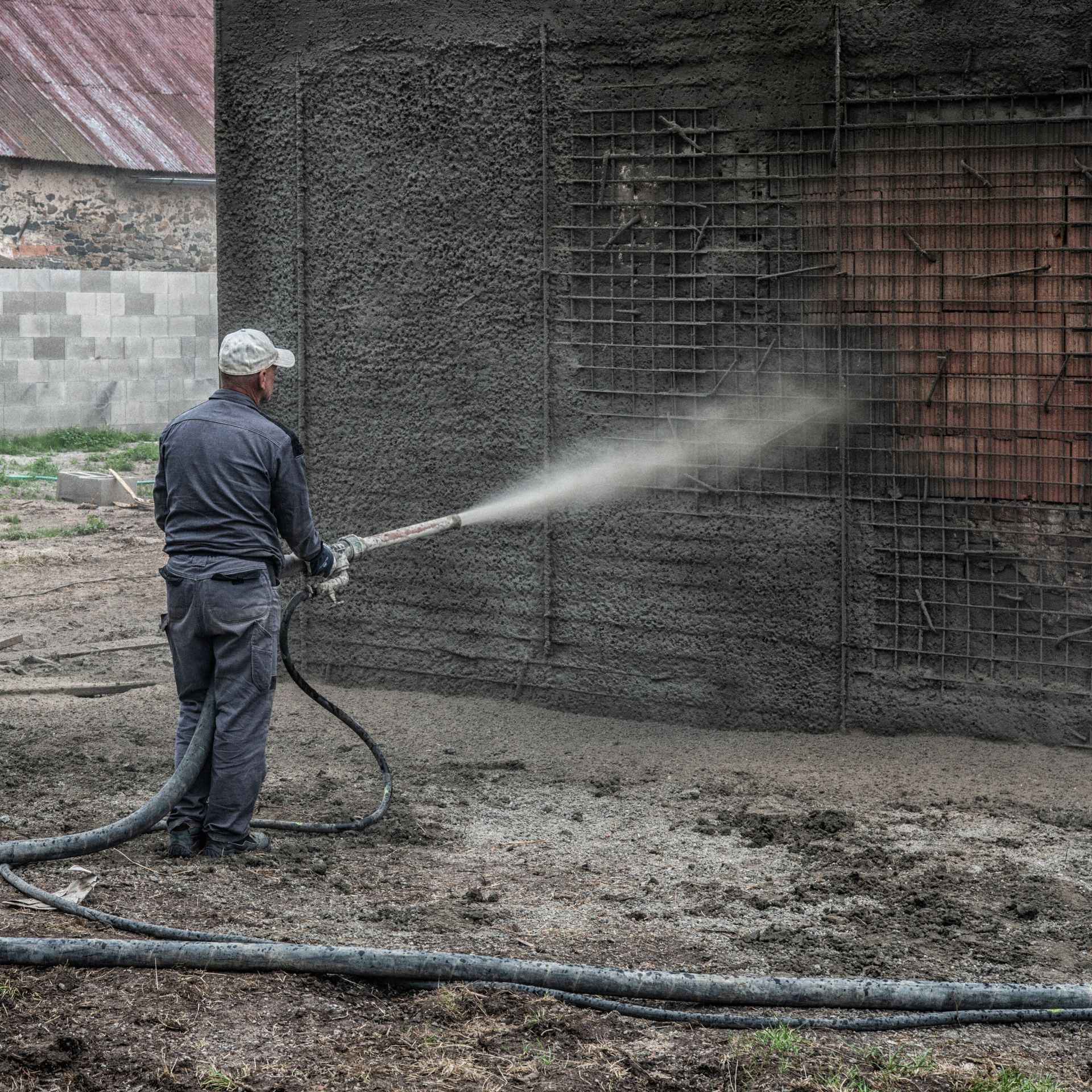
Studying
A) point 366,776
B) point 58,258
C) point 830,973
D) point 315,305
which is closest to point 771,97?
point 315,305

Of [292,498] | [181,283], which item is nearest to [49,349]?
[181,283]

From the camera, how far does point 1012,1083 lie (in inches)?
123

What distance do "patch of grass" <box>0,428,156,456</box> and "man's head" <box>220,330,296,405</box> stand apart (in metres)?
11.3

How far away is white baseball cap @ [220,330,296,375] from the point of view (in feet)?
16.4

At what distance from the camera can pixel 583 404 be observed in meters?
6.72

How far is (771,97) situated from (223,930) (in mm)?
4150

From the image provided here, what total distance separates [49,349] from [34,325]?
32 centimetres

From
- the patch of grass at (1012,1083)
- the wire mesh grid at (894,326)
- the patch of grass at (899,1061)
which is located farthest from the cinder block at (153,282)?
the patch of grass at (1012,1083)

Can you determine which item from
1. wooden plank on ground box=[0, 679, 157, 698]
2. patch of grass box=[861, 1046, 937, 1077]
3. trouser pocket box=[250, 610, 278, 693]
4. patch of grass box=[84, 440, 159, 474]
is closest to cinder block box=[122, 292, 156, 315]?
patch of grass box=[84, 440, 159, 474]

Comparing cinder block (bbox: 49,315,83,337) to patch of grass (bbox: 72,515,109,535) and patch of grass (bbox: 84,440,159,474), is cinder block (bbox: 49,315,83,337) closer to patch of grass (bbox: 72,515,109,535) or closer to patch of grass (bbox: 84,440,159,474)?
patch of grass (bbox: 84,440,159,474)

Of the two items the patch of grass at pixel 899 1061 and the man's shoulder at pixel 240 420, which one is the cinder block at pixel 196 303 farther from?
the patch of grass at pixel 899 1061

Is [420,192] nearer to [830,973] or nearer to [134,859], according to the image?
[134,859]

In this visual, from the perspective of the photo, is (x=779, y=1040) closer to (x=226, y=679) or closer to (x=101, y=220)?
(x=226, y=679)

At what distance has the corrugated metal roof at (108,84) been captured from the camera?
19.0 meters
